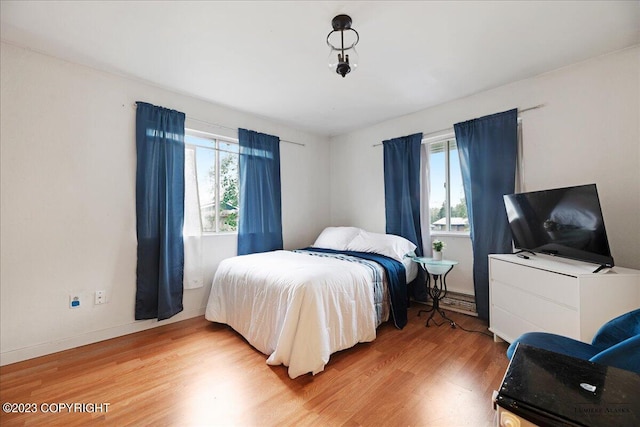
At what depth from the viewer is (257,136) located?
3.52m

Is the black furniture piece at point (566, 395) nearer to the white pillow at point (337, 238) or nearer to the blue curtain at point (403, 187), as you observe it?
the blue curtain at point (403, 187)

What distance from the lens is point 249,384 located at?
5.85 ft

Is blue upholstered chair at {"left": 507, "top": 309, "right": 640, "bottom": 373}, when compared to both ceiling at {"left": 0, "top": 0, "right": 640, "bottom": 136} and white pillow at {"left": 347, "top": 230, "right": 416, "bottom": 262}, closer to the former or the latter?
white pillow at {"left": 347, "top": 230, "right": 416, "bottom": 262}

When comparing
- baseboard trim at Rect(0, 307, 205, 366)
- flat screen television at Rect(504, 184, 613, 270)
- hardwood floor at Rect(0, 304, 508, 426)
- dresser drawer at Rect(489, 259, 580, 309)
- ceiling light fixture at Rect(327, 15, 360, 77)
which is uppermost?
ceiling light fixture at Rect(327, 15, 360, 77)

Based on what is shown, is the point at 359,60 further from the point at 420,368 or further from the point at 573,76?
the point at 420,368

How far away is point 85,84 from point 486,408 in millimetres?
3982

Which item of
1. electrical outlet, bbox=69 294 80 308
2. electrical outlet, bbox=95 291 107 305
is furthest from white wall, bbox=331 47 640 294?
electrical outlet, bbox=69 294 80 308

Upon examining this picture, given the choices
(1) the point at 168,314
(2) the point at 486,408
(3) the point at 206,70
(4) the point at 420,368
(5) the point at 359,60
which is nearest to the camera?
(2) the point at 486,408

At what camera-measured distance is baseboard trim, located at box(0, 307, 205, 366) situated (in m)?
2.03

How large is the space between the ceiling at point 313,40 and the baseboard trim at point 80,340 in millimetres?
2433

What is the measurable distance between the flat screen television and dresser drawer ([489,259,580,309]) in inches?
11.4

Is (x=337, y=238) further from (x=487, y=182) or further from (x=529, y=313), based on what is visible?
(x=529, y=313)

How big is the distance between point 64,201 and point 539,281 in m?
3.97

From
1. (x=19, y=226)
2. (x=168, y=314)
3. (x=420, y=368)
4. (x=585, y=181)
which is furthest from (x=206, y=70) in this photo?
(x=585, y=181)
